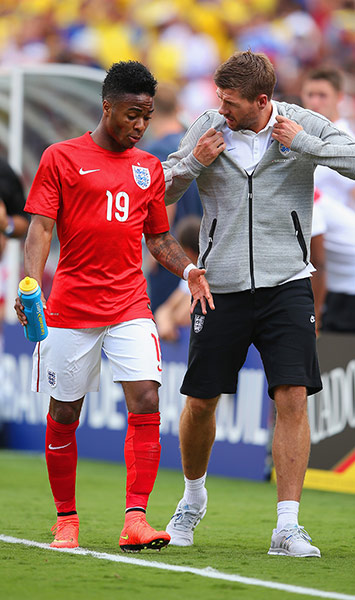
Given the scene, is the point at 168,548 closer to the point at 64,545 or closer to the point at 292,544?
the point at 64,545

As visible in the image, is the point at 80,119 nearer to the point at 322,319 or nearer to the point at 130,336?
the point at 322,319

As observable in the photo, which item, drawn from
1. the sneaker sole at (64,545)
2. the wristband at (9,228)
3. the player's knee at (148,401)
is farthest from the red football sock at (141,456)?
the wristband at (9,228)

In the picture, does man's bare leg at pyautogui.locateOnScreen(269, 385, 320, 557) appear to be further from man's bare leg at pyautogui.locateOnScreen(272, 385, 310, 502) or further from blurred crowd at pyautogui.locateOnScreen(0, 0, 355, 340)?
blurred crowd at pyautogui.locateOnScreen(0, 0, 355, 340)

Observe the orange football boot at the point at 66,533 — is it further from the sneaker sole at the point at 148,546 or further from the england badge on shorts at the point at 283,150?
the england badge on shorts at the point at 283,150

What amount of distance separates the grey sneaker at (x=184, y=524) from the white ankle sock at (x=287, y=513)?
21.3 inches

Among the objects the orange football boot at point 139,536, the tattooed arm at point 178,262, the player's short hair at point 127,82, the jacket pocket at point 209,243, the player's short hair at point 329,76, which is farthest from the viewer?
the player's short hair at point 329,76

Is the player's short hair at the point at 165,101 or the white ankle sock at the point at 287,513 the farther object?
the player's short hair at the point at 165,101

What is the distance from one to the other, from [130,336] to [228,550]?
110cm

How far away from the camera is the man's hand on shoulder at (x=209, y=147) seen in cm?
518

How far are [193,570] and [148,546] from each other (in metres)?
0.48

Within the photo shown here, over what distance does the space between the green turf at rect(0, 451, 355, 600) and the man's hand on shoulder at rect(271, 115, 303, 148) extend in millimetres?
1875

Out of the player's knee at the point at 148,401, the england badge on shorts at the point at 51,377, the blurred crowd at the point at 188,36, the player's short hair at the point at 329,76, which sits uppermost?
the blurred crowd at the point at 188,36

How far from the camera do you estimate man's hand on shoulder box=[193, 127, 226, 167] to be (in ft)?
17.0

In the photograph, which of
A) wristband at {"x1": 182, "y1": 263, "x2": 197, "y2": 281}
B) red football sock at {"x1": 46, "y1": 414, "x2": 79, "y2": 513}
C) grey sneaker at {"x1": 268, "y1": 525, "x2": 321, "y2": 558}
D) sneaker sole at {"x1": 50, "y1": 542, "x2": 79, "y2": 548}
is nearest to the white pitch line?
sneaker sole at {"x1": 50, "y1": 542, "x2": 79, "y2": 548}
